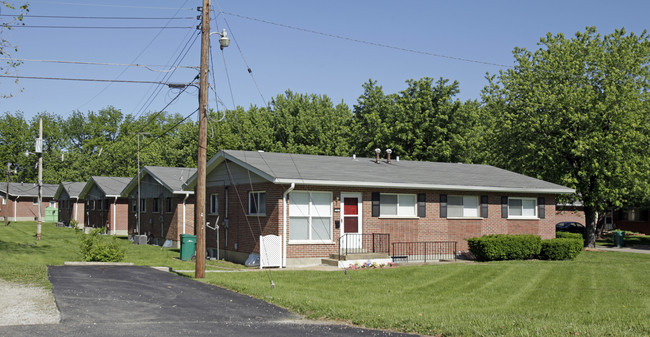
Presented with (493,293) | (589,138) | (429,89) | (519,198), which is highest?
(429,89)

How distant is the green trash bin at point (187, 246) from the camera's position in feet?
85.4

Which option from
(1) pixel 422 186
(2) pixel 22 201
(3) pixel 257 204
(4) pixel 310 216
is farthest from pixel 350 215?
(2) pixel 22 201

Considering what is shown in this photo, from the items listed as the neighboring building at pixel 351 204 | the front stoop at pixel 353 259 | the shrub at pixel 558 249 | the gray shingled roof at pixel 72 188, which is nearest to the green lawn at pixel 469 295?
the shrub at pixel 558 249

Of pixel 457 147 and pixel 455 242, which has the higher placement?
pixel 457 147

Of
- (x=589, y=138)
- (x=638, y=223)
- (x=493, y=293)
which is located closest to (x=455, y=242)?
(x=493, y=293)

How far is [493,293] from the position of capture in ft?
51.0

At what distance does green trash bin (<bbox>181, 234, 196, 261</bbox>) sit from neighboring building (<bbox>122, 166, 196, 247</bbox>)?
6.54 meters

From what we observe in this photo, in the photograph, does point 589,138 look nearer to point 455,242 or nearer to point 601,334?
point 455,242

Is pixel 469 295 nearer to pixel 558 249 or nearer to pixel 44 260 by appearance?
pixel 558 249

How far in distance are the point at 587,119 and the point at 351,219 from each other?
17052 mm

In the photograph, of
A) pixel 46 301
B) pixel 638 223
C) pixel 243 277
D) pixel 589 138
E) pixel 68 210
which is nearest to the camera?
pixel 46 301

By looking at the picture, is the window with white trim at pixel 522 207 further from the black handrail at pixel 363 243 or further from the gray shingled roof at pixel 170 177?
the gray shingled roof at pixel 170 177

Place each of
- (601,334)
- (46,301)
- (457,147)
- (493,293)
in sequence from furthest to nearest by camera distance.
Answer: (457,147), (493,293), (46,301), (601,334)

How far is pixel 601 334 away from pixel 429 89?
1669 inches
